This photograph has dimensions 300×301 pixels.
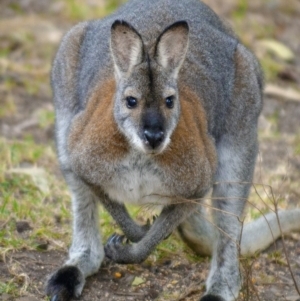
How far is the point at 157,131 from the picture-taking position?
446 centimetres

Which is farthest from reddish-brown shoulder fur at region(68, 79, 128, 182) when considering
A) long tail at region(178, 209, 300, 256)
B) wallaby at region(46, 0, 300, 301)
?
long tail at region(178, 209, 300, 256)

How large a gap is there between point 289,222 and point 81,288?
5.82 feet

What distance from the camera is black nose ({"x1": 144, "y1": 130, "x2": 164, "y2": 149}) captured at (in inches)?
175

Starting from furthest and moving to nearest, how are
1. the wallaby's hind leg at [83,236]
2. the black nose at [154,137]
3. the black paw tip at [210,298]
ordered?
1. the wallaby's hind leg at [83,236]
2. the black paw tip at [210,298]
3. the black nose at [154,137]

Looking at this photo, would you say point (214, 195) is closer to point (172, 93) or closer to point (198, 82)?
point (198, 82)

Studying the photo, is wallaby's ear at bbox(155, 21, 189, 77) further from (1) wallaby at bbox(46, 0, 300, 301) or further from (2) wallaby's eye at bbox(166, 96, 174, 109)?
(2) wallaby's eye at bbox(166, 96, 174, 109)

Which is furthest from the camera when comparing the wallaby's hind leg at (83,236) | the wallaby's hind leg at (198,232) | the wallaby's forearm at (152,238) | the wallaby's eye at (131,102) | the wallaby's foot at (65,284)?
the wallaby's hind leg at (198,232)

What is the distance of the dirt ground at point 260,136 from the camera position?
216 inches

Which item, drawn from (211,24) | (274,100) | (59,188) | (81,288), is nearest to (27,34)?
(274,100)

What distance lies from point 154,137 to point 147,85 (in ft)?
1.06

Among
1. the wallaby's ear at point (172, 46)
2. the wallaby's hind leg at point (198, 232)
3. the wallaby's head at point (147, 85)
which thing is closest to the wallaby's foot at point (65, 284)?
the wallaby's hind leg at point (198, 232)

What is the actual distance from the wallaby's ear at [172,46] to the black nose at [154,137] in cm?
45

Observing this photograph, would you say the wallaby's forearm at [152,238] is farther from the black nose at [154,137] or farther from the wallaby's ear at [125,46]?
the wallaby's ear at [125,46]

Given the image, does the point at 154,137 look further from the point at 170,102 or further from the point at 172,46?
the point at 172,46
